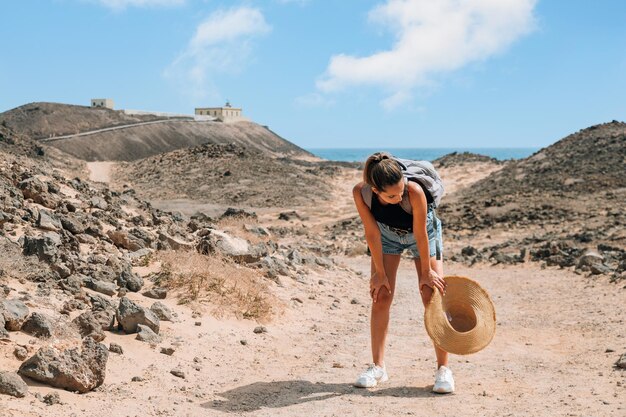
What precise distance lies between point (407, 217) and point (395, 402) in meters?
1.25

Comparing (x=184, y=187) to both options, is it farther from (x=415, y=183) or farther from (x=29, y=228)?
(x=415, y=183)

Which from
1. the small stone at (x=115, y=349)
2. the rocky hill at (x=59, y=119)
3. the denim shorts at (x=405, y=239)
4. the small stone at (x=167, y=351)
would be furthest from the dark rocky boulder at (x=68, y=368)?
the rocky hill at (x=59, y=119)

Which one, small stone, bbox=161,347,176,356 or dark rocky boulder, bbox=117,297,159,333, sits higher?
dark rocky boulder, bbox=117,297,159,333

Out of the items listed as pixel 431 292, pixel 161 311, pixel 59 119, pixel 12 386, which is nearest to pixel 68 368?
pixel 12 386

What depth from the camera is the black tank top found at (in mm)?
5070

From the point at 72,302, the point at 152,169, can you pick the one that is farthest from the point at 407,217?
the point at 152,169

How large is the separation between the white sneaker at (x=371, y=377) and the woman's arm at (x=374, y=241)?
22.5 inches

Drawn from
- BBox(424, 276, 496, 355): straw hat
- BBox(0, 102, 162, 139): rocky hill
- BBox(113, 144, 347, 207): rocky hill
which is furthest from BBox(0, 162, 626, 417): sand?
BBox(0, 102, 162, 139): rocky hill

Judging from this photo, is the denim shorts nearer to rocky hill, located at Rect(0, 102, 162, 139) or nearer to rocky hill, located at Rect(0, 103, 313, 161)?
rocky hill, located at Rect(0, 103, 313, 161)

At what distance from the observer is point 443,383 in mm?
5133

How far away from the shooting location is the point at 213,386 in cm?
550

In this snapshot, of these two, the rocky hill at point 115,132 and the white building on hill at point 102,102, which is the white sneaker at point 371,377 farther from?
the white building on hill at point 102,102

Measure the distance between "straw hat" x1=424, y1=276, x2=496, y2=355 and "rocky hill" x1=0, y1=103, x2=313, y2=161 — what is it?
52.0 metres

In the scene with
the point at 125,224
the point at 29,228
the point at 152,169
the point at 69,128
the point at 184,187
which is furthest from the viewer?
A: the point at 69,128
